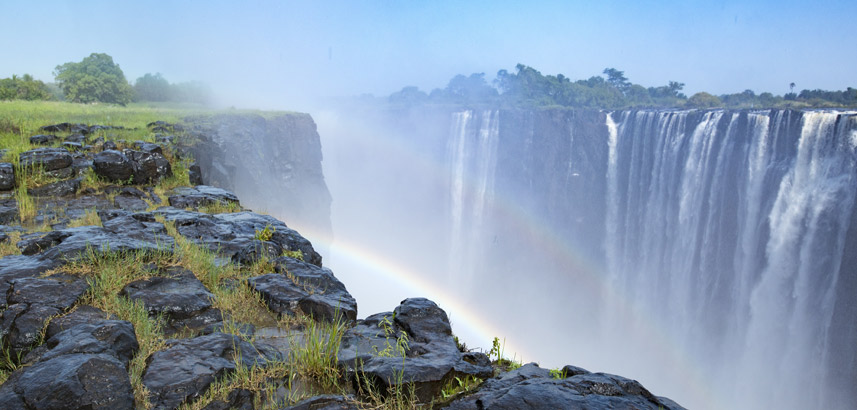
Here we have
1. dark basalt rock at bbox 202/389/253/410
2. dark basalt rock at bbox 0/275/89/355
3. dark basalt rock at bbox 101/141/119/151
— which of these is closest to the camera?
dark basalt rock at bbox 202/389/253/410

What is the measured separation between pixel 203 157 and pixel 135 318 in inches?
414

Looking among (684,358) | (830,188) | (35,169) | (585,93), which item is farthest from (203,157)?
(585,93)

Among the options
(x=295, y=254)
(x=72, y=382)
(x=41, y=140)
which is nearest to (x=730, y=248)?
(x=295, y=254)

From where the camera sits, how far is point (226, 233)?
22.9 ft

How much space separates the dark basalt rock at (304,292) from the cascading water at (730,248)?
26254 mm

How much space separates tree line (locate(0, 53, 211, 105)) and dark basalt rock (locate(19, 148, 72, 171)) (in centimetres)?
2899

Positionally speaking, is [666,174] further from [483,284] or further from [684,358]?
[483,284]

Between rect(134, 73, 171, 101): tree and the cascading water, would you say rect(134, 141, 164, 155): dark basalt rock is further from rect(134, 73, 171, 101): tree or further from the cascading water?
rect(134, 73, 171, 101): tree

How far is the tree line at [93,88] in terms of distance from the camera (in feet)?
111

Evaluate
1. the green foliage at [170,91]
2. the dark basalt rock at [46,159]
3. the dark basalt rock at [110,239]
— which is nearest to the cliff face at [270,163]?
the dark basalt rock at [46,159]

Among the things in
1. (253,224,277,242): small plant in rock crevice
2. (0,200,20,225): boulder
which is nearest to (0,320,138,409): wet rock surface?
(253,224,277,242): small plant in rock crevice

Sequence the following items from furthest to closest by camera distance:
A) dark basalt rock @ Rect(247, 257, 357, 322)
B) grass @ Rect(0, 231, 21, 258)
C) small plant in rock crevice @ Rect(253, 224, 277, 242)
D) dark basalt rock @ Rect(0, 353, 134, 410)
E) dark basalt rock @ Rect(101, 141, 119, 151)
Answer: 1. dark basalt rock @ Rect(101, 141, 119, 151)
2. small plant in rock crevice @ Rect(253, 224, 277, 242)
3. grass @ Rect(0, 231, 21, 258)
4. dark basalt rock @ Rect(247, 257, 357, 322)
5. dark basalt rock @ Rect(0, 353, 134, 410)

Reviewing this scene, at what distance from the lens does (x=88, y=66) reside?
4572cm

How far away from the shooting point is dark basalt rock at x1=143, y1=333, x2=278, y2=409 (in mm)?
3039
